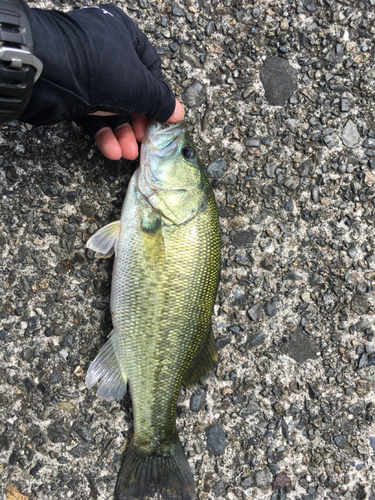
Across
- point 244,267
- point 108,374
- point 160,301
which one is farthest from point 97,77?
point 108,374

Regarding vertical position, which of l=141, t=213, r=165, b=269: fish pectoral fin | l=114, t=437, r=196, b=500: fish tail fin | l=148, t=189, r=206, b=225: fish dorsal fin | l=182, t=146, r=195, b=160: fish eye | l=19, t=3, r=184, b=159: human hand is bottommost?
l=114, t=437, r=196, b=500: fish tail fin

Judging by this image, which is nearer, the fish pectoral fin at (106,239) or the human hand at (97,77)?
the human hand at (97,77)

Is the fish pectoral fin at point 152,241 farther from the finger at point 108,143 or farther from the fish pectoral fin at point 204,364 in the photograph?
the fish pectoral fin at point 204,364

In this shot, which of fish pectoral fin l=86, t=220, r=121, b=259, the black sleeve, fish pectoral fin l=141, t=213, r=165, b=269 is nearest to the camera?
the black sleeve

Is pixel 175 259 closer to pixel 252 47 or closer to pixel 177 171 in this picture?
pixel 177 171

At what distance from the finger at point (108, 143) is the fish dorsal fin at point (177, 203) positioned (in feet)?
1.18

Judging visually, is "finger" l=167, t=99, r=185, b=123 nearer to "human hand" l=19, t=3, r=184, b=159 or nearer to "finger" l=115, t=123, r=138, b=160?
"human hand" l=19, t=3, r=184, b=159

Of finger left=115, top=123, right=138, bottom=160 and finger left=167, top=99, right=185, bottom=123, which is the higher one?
finger left=167, top=99, right=185, bottom=123

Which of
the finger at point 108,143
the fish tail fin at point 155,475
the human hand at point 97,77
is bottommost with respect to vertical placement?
the fish tail fin at point 155,475

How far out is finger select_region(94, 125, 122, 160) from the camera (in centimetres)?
227

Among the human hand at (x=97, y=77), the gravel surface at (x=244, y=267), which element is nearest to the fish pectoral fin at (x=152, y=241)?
the gravel surface at (x=244, y=267)

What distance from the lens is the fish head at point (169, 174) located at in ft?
7.16

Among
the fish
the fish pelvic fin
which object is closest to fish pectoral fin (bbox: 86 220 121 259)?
the fish

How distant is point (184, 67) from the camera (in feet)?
8.26
